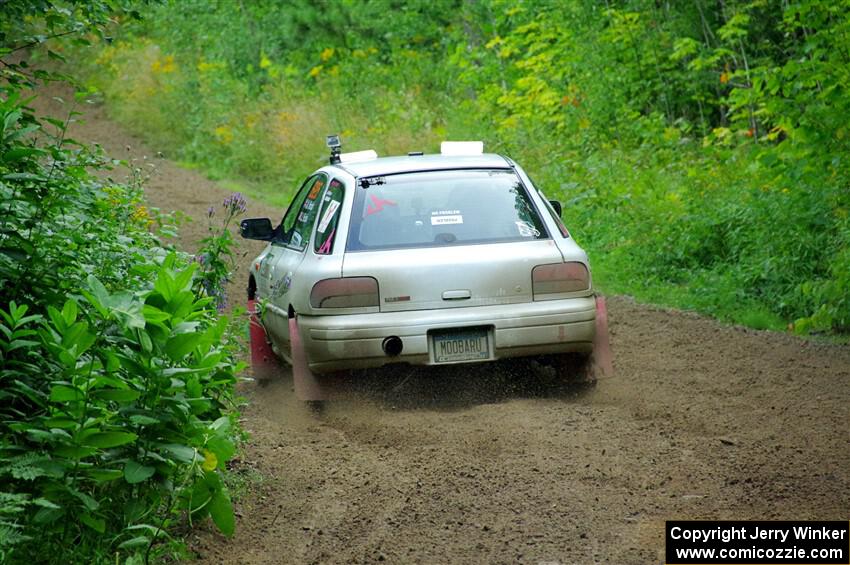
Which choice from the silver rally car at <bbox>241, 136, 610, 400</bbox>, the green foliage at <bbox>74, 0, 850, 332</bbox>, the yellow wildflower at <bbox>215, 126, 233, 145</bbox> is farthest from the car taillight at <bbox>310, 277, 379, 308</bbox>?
the yellow wildflower at <bbox>215, 126, 233, 145</bbox>

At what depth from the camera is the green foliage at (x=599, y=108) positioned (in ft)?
37.4

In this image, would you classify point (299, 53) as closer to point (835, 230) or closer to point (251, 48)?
point (251, 48)

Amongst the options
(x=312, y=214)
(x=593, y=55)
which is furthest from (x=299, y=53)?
(x=312, y=214)

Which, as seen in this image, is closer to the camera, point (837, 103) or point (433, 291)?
point (433, 291)

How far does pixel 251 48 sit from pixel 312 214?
1999 cm

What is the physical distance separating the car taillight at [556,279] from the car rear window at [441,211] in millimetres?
339

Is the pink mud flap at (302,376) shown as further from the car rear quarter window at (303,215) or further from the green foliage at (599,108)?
the green foliage at (599,108)

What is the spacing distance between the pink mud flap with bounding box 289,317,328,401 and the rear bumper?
9cm

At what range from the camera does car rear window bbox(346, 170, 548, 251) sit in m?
8.16

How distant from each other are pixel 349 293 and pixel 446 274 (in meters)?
0.61

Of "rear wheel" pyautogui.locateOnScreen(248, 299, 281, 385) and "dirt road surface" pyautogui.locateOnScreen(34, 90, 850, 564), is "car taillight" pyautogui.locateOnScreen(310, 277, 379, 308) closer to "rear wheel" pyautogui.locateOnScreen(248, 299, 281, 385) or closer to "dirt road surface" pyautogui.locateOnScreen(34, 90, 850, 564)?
"dirt road surface" pyautogui.locateOnScreen(34, 90, 850, 564)

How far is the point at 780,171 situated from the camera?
11.7m

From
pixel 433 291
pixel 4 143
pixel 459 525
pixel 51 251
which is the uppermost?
pixel 4 143

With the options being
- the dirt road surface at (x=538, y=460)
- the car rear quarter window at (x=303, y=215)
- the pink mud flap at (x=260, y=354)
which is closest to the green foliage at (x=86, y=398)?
the dirt road surface at (x=538, y=460)
